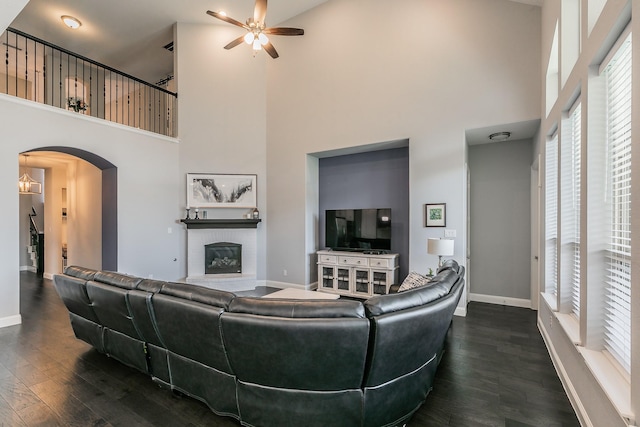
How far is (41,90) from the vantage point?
7387mm

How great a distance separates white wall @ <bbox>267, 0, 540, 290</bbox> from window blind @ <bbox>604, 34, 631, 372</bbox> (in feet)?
7.92

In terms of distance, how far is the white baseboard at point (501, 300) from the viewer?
15.4ft

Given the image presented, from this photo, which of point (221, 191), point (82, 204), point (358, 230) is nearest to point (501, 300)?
point (358, 230)

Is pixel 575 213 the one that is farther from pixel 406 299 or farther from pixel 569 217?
pixel 406 299

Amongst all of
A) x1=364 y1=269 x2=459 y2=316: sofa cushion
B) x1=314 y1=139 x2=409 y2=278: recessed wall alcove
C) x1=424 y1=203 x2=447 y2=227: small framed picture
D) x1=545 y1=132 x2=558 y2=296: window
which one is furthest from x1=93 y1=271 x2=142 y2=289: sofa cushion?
x1=545 y1=132 x2=558 y2=296: window

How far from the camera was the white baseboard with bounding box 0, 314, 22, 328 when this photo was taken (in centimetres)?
380

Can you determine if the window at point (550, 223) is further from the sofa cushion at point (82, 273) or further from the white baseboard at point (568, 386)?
the sofa cushion at point (82, 273)

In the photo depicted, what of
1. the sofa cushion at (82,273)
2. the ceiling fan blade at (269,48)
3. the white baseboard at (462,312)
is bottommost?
the white baseboard at (462,312)

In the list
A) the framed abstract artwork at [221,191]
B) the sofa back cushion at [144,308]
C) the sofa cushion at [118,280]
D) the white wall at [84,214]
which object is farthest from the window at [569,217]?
the white wall at [84,214]

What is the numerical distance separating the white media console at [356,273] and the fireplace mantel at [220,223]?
5.23ft

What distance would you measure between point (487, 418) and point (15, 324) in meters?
5.53

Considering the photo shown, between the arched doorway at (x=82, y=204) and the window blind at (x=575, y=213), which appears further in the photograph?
the arched doorway at (x=82, y=204)

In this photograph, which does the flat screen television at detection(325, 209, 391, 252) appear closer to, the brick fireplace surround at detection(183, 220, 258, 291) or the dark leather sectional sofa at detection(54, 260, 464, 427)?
the brick fireplace surround at detection(183, 220, 258, 291)

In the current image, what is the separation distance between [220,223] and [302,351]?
15.8 ft
